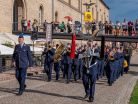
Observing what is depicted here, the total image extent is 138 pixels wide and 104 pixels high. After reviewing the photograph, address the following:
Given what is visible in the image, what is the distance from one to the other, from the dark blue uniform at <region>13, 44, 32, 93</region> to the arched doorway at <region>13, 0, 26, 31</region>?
1017 inches

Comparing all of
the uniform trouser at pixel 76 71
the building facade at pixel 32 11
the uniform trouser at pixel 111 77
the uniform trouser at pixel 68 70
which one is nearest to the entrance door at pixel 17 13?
the building facade at pixel 32 11

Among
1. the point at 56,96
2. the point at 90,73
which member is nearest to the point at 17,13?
the point at 56,96

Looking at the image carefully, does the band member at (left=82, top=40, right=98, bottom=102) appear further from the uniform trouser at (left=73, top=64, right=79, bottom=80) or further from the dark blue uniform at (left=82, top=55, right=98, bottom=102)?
the uniform trouser at (left=73, top=64, right=79, bottom=80)

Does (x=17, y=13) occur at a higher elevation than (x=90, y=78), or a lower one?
higher

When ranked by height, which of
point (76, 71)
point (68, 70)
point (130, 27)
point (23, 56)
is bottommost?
point (76, 71)

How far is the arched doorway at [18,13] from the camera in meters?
40.7

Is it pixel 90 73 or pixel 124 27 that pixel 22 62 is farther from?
pixel 124 27

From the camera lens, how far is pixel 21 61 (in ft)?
47.8

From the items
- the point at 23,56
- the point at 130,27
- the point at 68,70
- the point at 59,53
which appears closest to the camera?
the point at 23,56

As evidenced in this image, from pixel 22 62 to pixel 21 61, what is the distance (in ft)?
0.16

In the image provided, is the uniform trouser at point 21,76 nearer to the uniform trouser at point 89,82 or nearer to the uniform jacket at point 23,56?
the uniform jacket at point 23,56

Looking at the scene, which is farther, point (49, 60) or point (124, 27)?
point (124, 27)

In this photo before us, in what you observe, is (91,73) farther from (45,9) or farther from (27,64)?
(45,9)

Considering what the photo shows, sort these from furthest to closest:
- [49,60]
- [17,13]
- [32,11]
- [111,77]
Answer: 1. [32,11]
2. [17,13]
3. [49,60]
4. [111,77]
